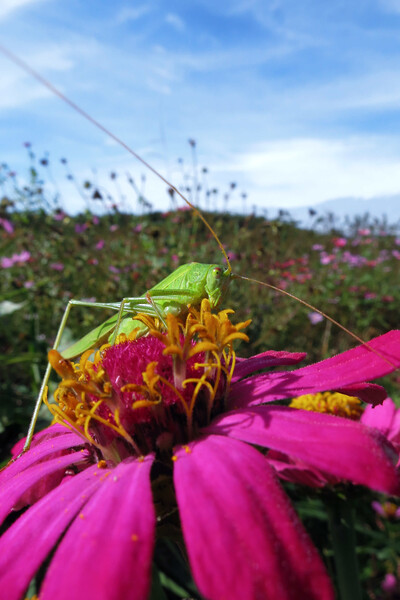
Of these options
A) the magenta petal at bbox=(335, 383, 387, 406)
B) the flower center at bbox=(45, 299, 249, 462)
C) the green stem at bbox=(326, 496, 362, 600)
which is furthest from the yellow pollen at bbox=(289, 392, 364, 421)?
the flower center at bbox=(45, 299, 249, 462)

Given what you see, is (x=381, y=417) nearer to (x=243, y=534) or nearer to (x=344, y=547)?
(x=344, y=547)

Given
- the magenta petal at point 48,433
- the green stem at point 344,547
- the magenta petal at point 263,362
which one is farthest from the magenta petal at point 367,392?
the magenta petal at point 48,433

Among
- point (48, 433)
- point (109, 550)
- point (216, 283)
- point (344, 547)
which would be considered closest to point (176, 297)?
point (216, 283)

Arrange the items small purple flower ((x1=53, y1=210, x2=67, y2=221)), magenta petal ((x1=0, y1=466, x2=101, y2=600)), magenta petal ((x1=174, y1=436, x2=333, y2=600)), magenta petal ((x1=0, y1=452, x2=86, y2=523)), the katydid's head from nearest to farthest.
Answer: magenta petal ((x1=174, y1=436, x2=333, y2=600)), magenta petal ((x1=0, y1=466, x2=101, y2=600)), magenta petal ((x1=0, y1=452, x2=86, y2=523)), the katydid's head, small purple flower ((x1=53, y1=210, x2=67, y2=221))

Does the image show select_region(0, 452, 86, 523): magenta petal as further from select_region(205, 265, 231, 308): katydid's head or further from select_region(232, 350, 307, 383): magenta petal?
select_region(205, 265, 231, 308): katydid's head

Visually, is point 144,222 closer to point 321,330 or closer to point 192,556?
point 321,330

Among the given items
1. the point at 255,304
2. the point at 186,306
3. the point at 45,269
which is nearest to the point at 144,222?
the point at 45,269
